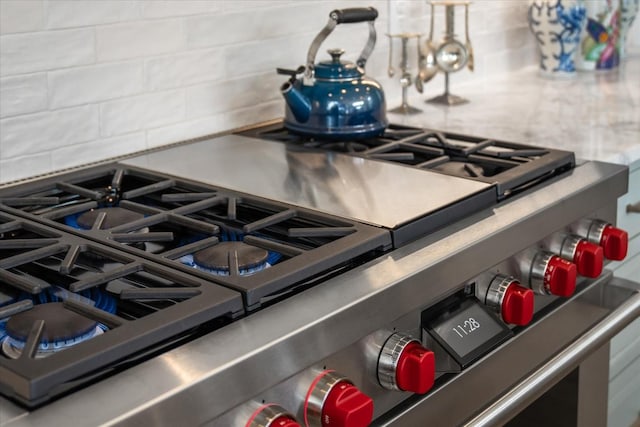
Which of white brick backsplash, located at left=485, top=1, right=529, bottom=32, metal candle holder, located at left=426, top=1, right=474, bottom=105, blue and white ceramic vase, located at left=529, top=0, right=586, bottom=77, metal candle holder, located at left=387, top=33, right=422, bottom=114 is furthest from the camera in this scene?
white brick backsplash, located at left=485, top=1, right=529, bottom=32

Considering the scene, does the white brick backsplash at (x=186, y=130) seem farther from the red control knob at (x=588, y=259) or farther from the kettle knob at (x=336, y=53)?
the red control knob at (x=588, y=259)

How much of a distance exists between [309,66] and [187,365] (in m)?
0.91

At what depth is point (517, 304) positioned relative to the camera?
4.25ft

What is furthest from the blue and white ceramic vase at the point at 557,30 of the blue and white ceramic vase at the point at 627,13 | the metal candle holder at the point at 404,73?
the metal candle holder at the point at 404,73

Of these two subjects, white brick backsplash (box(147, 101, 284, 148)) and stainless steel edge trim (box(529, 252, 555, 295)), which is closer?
stainless steel edge trim (box(529, 252, 555, 295))

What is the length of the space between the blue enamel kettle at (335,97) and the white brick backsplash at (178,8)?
266mm

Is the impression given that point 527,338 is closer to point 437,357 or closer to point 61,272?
point 437,357

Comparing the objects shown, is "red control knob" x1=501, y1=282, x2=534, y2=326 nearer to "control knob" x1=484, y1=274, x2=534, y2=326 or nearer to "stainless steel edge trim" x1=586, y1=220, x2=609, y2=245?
"control knob" x1=484, y1=274, x2=534, y2=326

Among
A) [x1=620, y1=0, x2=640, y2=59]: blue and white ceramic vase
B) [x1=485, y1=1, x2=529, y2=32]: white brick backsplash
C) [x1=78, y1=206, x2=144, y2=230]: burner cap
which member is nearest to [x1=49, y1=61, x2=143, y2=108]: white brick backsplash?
[x1=78, y1=206, x2=144, y2=230]: burner cap

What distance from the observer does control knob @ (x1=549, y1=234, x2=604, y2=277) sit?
58.2 inches

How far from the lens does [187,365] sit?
90 cm

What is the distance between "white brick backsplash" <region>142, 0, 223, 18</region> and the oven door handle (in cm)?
97

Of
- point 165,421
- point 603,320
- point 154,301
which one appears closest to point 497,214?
point 603,320

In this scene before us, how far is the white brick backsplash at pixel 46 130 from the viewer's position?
1562 mm
